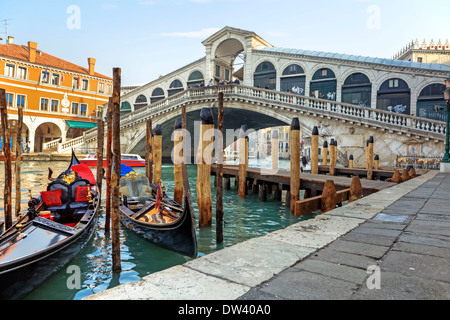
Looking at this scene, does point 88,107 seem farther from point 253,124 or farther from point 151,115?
point 253,124

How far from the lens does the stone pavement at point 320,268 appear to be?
1.71 meters

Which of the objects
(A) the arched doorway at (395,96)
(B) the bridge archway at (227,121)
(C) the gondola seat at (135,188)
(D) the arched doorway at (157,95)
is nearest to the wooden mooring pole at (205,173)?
(C) the gondola seat at (135,188)

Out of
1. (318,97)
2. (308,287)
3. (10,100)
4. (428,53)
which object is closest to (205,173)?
(308,287)

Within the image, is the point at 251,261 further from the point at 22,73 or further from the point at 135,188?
the point at 22,73

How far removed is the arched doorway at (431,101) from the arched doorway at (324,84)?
4.68 m

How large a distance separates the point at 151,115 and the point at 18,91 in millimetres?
10977

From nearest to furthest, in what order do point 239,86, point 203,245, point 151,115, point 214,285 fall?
point 214,285, point 203,245, point 239,86, point 151,115

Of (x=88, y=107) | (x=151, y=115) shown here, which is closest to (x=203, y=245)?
(x=151, y=115)

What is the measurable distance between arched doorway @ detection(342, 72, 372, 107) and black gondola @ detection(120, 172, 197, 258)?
15851 millimetres

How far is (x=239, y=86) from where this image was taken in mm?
18062

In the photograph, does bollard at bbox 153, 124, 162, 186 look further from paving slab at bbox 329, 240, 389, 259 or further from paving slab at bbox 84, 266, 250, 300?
paving slab at bbox 84, 266, 250, 300

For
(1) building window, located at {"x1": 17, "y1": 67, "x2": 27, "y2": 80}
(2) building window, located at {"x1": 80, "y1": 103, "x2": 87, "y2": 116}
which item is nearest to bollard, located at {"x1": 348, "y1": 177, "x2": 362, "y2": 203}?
(1) building window, located at {"x1": 17, "y1": 67, "x2": 27, "y2": 80}

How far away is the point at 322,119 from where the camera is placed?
1564cm

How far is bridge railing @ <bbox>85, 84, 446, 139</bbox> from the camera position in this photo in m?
13.8
